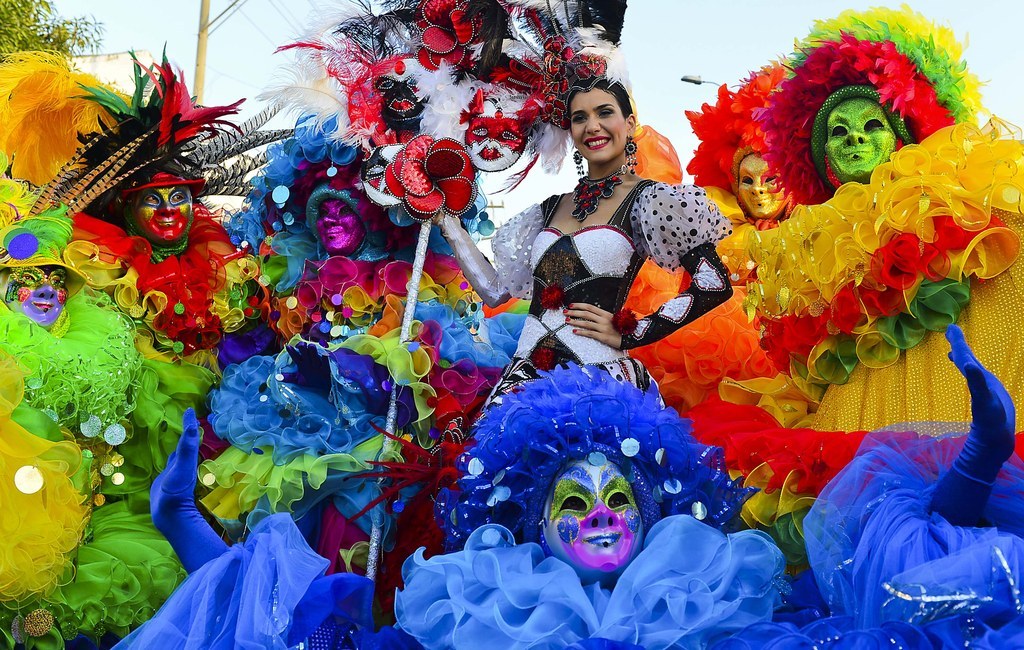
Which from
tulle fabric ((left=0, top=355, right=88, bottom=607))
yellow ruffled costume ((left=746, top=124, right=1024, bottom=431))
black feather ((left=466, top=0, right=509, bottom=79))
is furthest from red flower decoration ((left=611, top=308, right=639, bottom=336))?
tulle fabric ((left=0, top=355, right=88, bottom=607))

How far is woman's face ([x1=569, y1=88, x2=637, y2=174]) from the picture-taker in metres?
3.41

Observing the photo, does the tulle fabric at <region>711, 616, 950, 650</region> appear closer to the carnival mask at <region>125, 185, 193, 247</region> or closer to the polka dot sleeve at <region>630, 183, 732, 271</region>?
the polka dot sleeve at <region>630, 183, 732, 271</region>

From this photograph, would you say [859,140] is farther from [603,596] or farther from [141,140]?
[141,140]

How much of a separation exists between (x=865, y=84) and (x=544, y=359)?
128cm

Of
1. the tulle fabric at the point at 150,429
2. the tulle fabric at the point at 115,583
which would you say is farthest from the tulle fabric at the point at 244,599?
the tulle fabric at the point at 150,429

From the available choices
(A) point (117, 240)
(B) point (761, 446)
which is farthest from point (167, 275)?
→ (B) point (761, 446)

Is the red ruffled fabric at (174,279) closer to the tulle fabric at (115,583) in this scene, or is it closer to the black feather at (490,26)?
the tulle fabric at (115,583)

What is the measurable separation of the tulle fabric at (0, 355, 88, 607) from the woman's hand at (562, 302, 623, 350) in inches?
67.4

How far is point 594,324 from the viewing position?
10.6 ft

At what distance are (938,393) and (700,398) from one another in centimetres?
99

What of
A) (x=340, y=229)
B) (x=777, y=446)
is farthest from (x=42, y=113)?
(x=777, y=446)

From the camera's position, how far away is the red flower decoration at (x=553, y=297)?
3305 mm

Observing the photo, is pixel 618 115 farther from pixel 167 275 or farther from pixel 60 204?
pixel 60 204

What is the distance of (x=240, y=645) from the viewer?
2.35m
